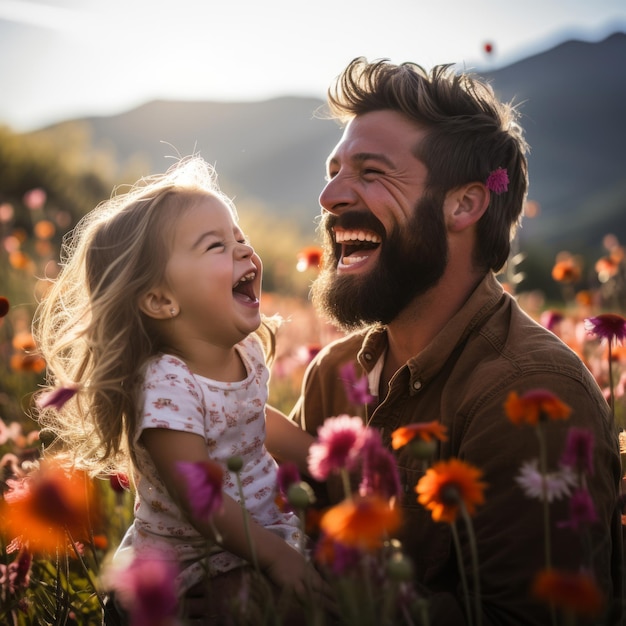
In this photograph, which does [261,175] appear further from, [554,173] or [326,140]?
[554,173]

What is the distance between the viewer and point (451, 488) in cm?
143

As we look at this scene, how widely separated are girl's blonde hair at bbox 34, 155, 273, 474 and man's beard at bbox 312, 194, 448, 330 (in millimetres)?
643

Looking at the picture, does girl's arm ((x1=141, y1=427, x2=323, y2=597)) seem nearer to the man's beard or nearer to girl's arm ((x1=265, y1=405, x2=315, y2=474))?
girl's arm ((x1=265, y1=405, x2=315, y2=474))

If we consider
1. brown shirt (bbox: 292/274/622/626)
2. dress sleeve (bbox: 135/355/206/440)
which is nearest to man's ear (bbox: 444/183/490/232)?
brown shirt (bbox: 292/274/622/626)

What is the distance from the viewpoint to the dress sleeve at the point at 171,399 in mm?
2170

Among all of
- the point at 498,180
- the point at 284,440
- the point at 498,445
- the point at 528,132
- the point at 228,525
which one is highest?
the point at 498,180

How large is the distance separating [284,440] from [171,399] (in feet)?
2.59

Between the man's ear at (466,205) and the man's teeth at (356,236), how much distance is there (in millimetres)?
313

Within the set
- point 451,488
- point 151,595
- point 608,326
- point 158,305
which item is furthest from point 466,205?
point 151,595

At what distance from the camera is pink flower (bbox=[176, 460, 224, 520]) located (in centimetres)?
143

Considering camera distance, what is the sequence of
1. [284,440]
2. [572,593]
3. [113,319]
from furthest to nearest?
[284,440]
[113,319]
[572,593]

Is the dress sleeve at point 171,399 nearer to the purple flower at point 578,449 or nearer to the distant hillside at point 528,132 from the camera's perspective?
the purple flower at point 578,449

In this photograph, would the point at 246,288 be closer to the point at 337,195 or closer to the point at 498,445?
the point at 337,195

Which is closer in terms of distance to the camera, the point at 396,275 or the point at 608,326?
the point at 608,326
